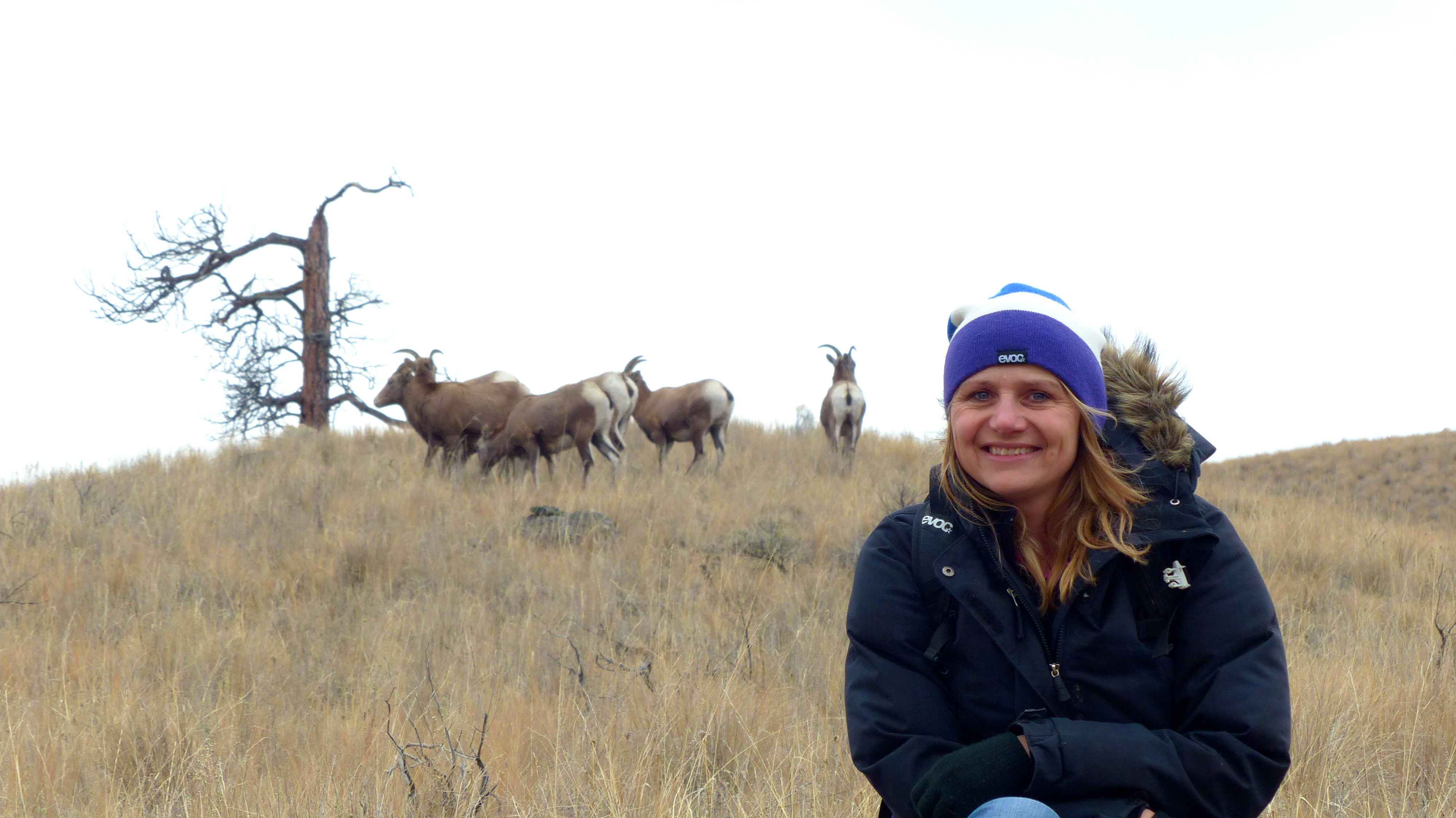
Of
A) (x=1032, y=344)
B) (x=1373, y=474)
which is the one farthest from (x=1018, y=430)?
(x=1373, y=474)

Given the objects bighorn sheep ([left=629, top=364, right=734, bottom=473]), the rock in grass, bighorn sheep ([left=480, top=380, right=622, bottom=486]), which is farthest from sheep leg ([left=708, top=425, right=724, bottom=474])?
the rock in grass

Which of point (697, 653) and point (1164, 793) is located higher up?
point (1164, 793)

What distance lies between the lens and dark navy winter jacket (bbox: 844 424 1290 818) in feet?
7.57

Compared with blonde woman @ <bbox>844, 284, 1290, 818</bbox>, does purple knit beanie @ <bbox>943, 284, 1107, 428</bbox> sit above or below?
above

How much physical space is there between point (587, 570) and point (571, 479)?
631 centimetres

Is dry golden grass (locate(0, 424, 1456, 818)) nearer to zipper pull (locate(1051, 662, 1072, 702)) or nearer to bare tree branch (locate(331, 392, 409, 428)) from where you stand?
zipper pull (locate(1051, 662, 1072, 702))

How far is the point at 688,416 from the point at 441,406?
397 cm

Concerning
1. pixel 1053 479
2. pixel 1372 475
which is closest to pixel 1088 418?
pixel 1053 479

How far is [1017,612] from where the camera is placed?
8.36 ft

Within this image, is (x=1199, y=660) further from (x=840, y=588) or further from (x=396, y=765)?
(x=840, y=588)

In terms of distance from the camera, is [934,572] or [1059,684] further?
[934,572]

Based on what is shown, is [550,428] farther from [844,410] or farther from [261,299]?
[261,299]

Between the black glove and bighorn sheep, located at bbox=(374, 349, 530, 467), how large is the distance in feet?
44.9

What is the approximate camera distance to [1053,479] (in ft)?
8.68
